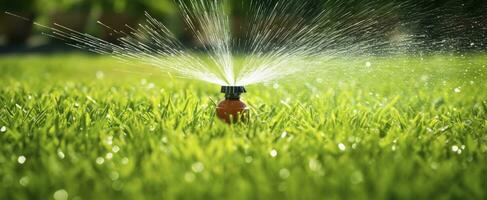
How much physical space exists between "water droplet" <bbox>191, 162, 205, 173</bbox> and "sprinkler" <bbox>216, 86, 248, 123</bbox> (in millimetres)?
626

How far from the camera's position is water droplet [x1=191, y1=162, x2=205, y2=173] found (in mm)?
1690

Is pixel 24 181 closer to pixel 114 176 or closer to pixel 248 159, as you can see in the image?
pixel 114 176

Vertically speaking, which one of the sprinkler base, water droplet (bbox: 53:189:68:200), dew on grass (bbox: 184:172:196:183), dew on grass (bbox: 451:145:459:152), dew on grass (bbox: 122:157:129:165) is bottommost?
dew on grass (bbox: 451:145:459:152)

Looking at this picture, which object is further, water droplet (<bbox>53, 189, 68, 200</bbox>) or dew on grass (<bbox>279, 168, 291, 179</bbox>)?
dew on grass (<bbox>279, 168, 291, 179</bbox>)

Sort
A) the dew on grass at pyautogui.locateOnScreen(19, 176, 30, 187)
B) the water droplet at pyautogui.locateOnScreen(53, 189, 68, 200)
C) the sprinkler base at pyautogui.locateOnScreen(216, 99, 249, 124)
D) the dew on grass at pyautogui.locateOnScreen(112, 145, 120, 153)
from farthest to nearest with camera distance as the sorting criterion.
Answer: the sprinkler base at pyautogui.locateOnScreen(216, 99, 249, 124) < the dew on grass at pyautogui.locateOnScreen(112, 145, 120, 153) < the dew on grass at pyautogui.locateOnScreen(19, 176, 30, 187) < the water droplet at pyautogui.locateOnScreen(53, 189, 68, 200)

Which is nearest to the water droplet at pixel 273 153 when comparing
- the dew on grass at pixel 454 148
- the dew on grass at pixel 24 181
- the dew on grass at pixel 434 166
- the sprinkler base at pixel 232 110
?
the sprinkler base at pixel 232 110

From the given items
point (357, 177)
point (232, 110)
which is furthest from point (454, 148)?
point (232, 110)

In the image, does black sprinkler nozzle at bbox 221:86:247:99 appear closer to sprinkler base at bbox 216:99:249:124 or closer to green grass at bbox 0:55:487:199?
sprinkler base at bbox 216:99:249:124

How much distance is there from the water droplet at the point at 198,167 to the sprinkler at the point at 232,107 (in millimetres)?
626

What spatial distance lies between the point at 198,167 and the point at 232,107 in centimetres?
69

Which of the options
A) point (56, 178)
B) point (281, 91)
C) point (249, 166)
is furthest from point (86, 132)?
point (281, 91)

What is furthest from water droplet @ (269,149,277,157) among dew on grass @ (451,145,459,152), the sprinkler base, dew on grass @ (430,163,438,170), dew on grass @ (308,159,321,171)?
dew on grass @ (451,145,459,152)

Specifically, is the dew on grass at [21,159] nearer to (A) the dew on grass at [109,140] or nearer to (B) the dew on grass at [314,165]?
(A) the dew on grass at [109,140]

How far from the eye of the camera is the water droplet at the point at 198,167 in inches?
66.6
